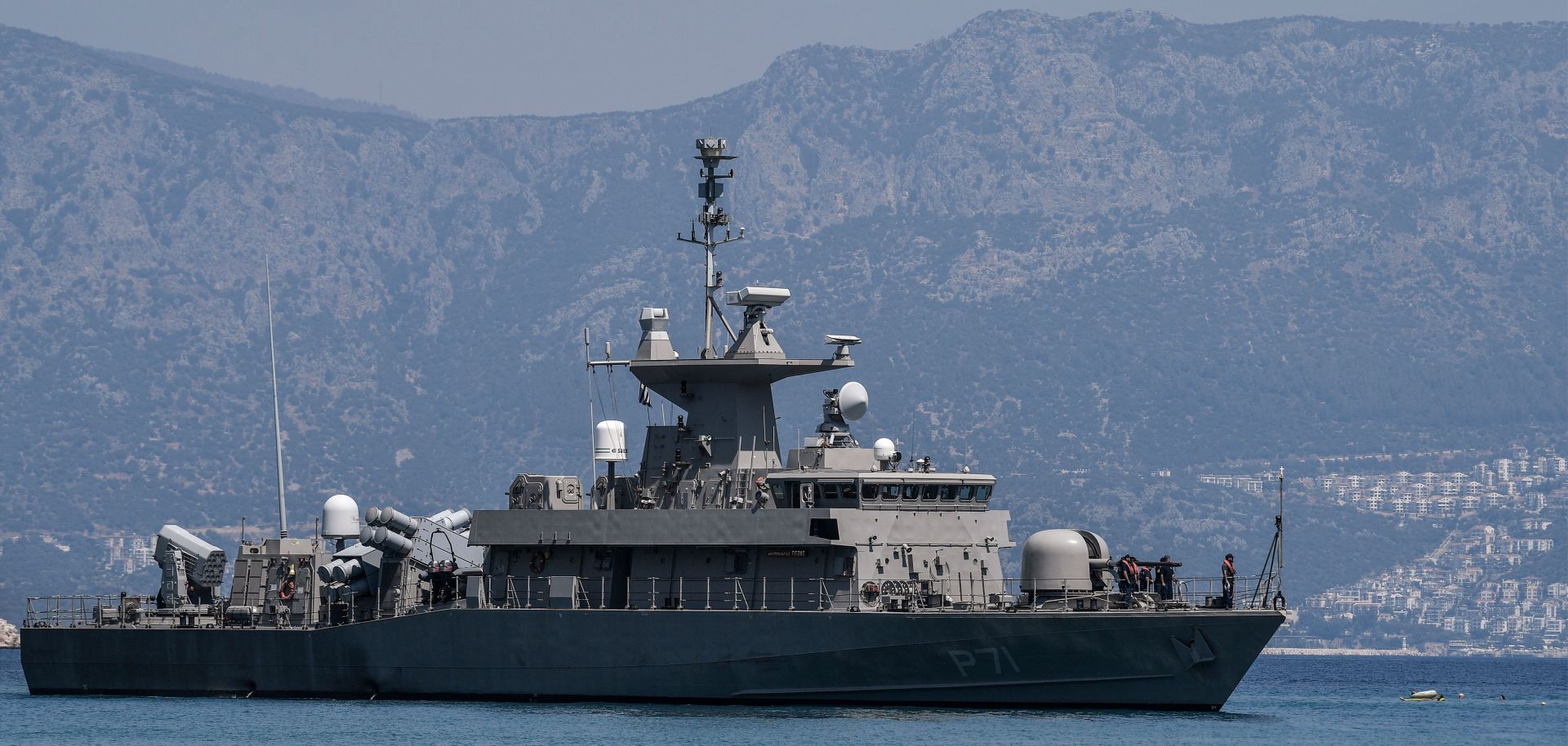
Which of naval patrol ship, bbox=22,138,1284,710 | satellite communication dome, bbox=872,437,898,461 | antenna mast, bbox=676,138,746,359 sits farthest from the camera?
antenna mast, bbox=676,138,746,359

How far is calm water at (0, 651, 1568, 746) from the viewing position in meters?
37.0

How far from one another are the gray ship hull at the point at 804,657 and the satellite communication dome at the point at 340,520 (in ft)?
13.1

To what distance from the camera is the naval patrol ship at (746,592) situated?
39406mm

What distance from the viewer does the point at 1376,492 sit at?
18850cm

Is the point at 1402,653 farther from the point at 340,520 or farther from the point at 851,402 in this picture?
the point at 851,402

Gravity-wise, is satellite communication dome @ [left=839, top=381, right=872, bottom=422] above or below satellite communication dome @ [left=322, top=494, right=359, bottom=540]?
above

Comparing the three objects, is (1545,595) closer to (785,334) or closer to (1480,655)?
(1480,655)

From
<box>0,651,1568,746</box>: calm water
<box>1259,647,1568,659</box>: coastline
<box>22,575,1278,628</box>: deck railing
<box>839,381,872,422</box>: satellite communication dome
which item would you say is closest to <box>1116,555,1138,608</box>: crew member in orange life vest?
<box>22,575,1278,628</box>: deck railing

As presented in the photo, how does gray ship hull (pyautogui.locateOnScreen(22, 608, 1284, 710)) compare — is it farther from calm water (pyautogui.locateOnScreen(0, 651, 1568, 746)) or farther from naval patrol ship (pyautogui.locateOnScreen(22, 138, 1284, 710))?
calm water (pyautogui.locateOnScreen(0, 651, 1568, 746))

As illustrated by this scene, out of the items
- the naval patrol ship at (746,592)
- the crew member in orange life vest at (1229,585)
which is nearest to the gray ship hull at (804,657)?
the naval patrol ship at (746,592)

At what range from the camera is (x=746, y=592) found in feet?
135

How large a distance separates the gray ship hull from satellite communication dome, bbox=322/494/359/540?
3.99 metres

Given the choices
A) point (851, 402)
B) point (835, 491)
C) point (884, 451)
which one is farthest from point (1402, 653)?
Answer: point (835, 491)

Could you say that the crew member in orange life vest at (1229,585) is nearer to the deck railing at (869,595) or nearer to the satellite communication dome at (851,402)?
the deck railing at (869,595)
